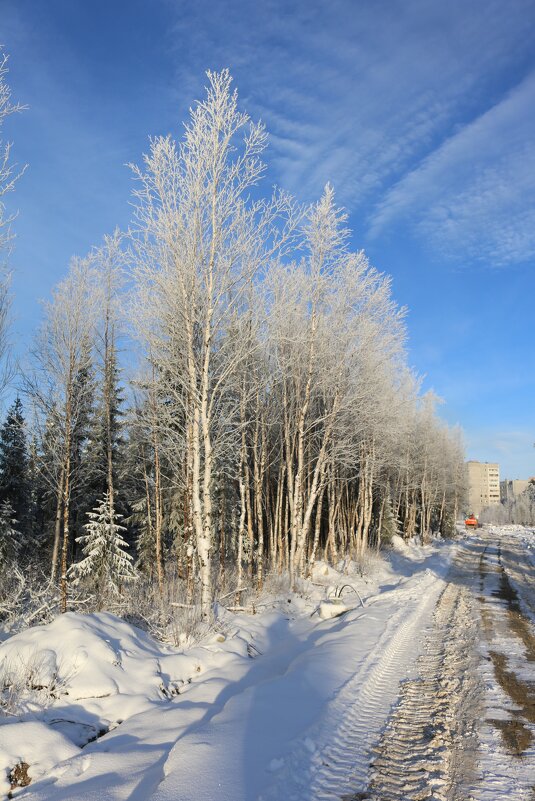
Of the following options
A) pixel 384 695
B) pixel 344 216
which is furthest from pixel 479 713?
pixel 344 216

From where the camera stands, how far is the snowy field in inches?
165

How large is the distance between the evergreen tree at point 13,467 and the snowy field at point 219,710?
16.5m

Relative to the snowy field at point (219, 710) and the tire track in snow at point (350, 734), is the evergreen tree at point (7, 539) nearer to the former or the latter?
the snowy field at point (219, 710)

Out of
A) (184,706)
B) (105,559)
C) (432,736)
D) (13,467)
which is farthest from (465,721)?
(13,467)

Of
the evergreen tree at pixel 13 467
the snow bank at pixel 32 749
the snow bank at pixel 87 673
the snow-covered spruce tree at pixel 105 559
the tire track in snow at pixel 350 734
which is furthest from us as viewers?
the evergreen tree at pixel 13 467

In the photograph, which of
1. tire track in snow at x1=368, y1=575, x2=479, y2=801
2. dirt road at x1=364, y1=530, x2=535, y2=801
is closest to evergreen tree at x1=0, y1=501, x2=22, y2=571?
dirt road at x1=364, y1=530, x2=535, y2=801

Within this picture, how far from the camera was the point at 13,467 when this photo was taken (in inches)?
907

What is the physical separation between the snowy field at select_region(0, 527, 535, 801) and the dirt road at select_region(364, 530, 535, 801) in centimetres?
4

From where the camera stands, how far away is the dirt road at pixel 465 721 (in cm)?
419

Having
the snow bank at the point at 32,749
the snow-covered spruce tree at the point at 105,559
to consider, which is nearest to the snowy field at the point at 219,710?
the snow bank at the point at 32,749

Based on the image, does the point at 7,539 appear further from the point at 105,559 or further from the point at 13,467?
the point at 105,559

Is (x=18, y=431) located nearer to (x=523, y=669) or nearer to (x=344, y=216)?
(x=344, y=216)

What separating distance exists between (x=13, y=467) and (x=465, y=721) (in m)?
21.9

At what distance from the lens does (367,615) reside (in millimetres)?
11688
